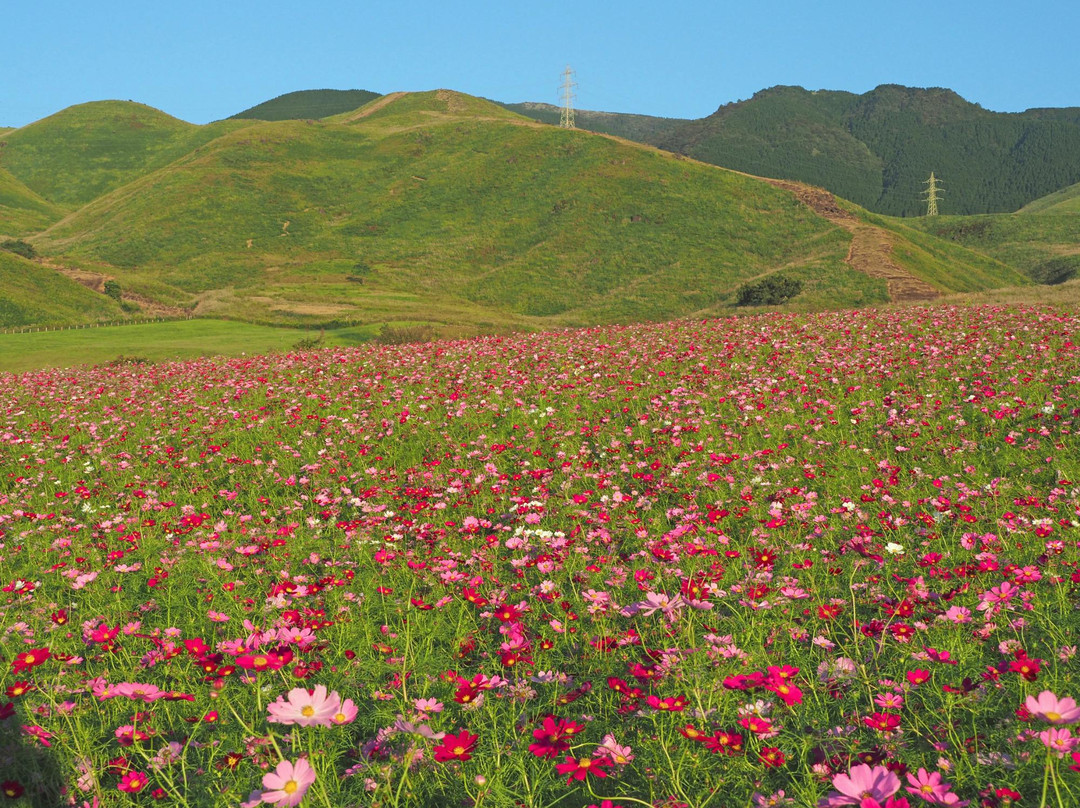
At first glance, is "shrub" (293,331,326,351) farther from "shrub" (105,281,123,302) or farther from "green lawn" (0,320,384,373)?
"shrub" (105,281,123,302)

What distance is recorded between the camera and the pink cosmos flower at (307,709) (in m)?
1.61

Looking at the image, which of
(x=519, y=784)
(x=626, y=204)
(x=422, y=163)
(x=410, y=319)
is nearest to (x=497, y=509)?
(x=519, y=784)

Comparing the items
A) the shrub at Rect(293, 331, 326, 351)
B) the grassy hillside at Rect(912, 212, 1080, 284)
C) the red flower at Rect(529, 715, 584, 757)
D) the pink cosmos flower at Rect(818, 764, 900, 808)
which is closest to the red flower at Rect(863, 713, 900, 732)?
the pink cosmos flower at Rect(818, 764, 900, 808)

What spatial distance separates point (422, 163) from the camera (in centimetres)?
8856

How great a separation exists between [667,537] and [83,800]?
123 inches

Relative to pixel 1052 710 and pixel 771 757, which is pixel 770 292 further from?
pixel 1052 710

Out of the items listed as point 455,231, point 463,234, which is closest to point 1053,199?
point 463,234

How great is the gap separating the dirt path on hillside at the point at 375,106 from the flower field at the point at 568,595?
137527mm

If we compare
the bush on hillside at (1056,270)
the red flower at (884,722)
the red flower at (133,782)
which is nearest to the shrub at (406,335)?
the red flower at (133,782)

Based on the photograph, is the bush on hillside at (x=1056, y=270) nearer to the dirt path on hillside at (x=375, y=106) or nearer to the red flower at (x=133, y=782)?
the red flower at (x=133, y=782)

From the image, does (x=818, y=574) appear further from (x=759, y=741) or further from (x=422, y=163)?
(x=422, y=163)

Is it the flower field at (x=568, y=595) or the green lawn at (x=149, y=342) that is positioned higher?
the green lawn at (x=149, y=342)

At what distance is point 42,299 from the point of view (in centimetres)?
3962

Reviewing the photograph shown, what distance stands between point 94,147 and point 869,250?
489 feet
